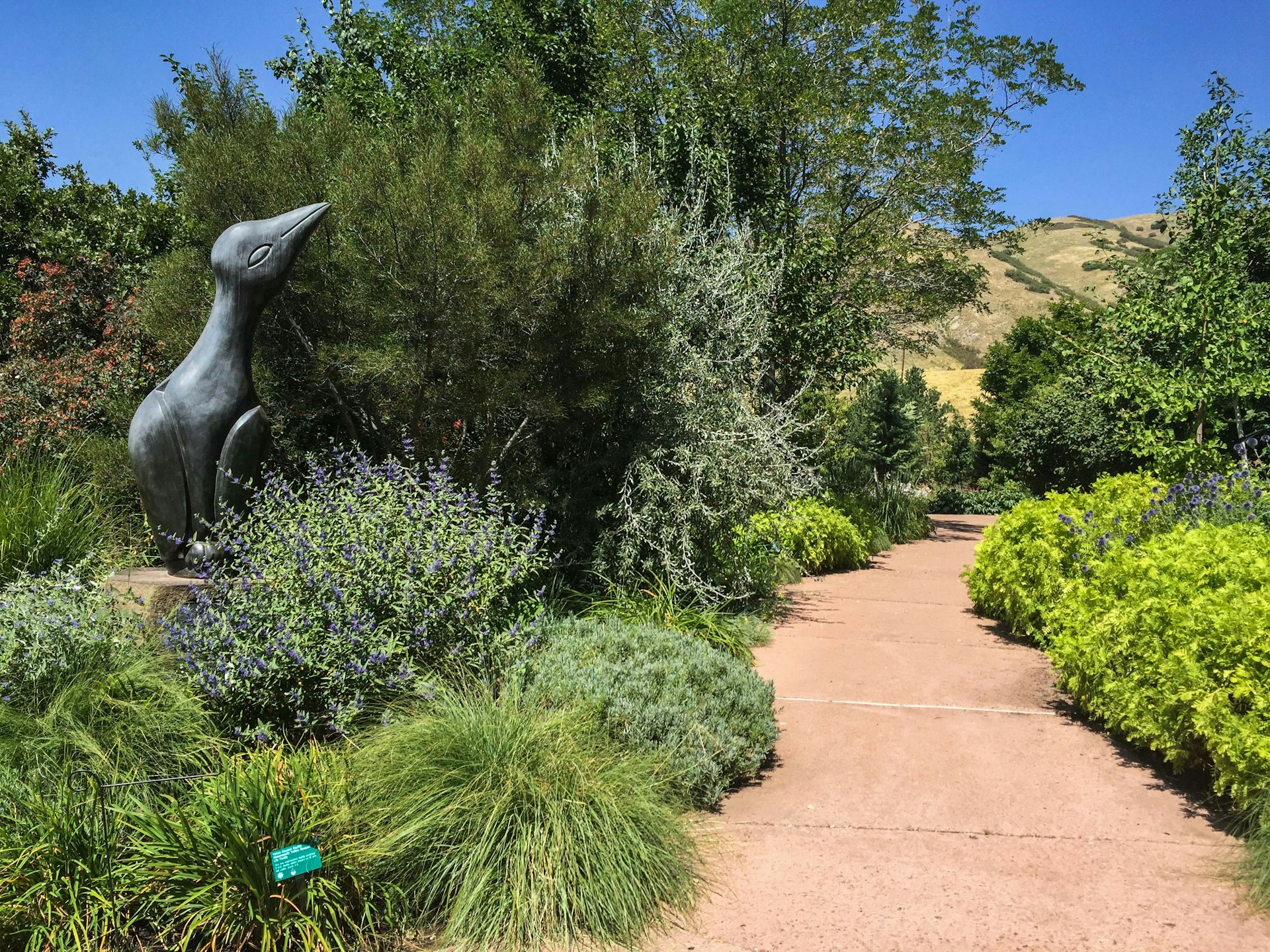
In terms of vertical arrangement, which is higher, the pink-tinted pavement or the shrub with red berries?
the shrub with red berries

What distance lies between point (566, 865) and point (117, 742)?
2.03 meters

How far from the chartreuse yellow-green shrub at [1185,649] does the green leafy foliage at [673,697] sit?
194 centimetres

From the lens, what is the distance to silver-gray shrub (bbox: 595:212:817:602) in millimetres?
7633

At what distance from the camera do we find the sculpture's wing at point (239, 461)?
573 centimetres

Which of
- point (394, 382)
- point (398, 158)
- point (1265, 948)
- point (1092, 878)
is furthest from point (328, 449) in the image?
point (1265, 948)

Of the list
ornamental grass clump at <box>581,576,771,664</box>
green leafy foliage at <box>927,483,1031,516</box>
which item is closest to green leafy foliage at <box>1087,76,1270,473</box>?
ornamental grass clump at <box>581,576,771,664</box>

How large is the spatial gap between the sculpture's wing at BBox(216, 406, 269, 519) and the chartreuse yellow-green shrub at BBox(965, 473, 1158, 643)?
5.53m

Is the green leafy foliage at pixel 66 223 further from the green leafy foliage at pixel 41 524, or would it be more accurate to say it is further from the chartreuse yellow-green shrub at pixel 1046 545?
the chartreuse yellow-green shrub at pixel 1046 545

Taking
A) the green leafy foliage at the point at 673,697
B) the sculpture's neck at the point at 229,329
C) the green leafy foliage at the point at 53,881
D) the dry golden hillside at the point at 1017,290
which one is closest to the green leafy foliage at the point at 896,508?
the green leafy foliage at the point at 673,697

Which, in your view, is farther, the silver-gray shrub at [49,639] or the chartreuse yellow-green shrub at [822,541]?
the chartreuse yellow-green shrub at [822,541]

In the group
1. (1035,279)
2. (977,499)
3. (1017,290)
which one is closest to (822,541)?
(977,499)

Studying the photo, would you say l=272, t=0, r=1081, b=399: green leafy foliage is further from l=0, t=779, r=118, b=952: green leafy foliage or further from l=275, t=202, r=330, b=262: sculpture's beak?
l=0, t=779, r=118, b=952: green leafy foliage

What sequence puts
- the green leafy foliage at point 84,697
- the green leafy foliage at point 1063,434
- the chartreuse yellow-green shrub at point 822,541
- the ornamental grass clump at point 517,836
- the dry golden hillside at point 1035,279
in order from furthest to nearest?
the dry golden hillside at point 1035,279
the green leafy foliage at point 1063,434
the chartreuse yellow-green shrub at point 822,541
the green leafy foliage at point 84,697
the ornamental grass clump at point 517,836

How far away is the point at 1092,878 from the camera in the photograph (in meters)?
3.81
